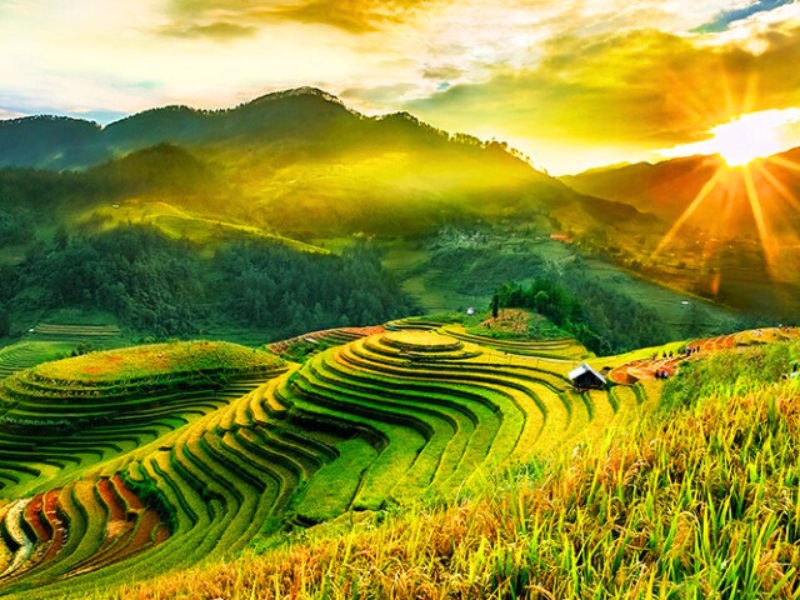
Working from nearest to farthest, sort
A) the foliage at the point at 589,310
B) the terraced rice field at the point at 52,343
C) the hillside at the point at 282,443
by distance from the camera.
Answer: the hillside at the point at 282,443 → the foliage at the point at 589,310 → the terraced rice field at the point at 52,343

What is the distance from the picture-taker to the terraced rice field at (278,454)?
15773 mm

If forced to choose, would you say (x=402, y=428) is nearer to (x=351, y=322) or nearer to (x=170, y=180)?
(x=351, y=322)

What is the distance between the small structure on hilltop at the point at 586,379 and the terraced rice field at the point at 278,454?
0.43 metres

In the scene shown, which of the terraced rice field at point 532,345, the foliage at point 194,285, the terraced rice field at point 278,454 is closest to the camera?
the terraced rice field at point 278,454

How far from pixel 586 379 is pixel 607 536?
20.1 metres

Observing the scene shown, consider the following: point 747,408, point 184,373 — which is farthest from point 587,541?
point 184,373

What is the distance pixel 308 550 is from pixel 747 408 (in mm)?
2892

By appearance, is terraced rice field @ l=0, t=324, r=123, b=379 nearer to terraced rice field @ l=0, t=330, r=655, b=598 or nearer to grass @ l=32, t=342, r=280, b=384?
grass @ l=32, t=342, r=280, b=384

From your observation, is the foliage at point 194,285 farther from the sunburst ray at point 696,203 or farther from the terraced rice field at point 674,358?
the sunburst ray at point 696,203

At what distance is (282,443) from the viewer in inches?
885

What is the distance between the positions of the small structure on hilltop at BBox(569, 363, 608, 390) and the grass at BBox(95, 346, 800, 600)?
1841 centimetres

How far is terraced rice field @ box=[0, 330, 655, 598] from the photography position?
15773 mm

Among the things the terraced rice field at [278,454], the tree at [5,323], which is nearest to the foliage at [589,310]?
the terraced rice field at [278,454]

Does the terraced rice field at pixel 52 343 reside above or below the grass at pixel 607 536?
below
